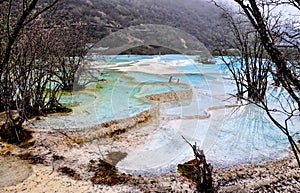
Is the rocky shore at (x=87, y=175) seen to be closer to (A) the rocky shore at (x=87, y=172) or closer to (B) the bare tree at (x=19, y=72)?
(A) the rocky shore at (x=87, y=172)

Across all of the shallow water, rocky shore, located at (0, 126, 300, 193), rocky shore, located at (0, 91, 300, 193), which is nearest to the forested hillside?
the shallow water

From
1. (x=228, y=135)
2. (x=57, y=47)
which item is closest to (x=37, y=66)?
(x=57, y=47)

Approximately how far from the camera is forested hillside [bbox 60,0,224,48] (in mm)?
15633

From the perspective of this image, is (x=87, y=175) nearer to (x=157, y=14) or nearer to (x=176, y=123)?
(x=176, y=123)

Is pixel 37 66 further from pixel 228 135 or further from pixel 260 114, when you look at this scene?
pixel 260 114

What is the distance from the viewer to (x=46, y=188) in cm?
323

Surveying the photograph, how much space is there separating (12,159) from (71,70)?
4980mm

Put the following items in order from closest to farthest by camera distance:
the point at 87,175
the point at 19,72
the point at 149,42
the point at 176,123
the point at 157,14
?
1. the point at 87,175
2. the point at 19,72
3. the point at 176,123
4. the point at 149,42
5. the point at 157,14

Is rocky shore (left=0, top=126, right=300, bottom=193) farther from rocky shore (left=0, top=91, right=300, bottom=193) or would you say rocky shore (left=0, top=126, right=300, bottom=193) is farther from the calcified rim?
the calcified rim

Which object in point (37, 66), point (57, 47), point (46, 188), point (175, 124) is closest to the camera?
point (46, 188)

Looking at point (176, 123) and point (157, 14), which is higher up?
point (157, 14)

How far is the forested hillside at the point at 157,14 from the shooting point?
51.3ft

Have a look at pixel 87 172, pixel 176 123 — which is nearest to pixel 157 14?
pixel 176 123

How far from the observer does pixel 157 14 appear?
24.6 m
